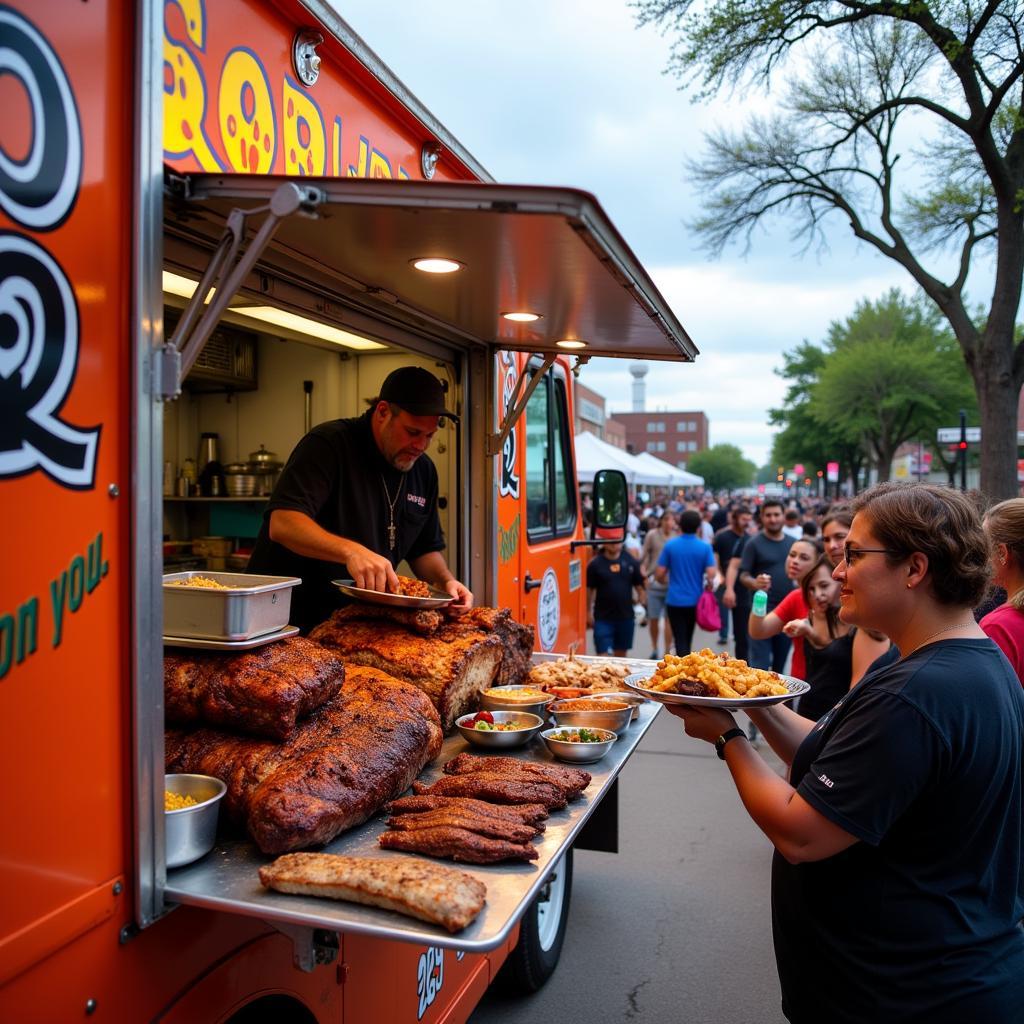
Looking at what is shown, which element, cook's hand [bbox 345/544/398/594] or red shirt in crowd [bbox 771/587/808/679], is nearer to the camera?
cook's hand [bbox 345/544/398/594]

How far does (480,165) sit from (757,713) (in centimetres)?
278

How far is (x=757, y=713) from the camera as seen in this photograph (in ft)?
9.38

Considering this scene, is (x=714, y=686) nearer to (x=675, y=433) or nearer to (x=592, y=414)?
(x=592, y=414)

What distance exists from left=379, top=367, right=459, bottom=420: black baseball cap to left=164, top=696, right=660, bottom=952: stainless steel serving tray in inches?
71.8

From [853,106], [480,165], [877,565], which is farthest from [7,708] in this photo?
[853,106]

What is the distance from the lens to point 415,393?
12.3 ft

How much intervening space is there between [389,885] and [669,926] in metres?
3.64

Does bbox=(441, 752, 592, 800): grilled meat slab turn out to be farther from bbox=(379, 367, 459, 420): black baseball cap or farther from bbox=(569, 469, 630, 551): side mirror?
bbox=(569, 469, 630, 551): side mirror

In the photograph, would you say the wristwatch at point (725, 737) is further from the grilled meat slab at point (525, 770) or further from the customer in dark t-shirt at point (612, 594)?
the customer in dark t-shirt at point (612, 594)

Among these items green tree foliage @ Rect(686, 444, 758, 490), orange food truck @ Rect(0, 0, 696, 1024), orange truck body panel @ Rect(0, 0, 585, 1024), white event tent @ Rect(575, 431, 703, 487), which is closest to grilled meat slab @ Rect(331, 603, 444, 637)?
orange food truck @ Rect(0, 0, 696, 1024)

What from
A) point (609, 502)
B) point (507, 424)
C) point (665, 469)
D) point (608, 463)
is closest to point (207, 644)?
point (507, 424)

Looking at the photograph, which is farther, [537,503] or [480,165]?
[537,503]

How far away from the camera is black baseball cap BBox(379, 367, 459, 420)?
375 centimetres

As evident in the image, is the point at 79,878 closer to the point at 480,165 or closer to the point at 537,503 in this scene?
the point at 480,165
